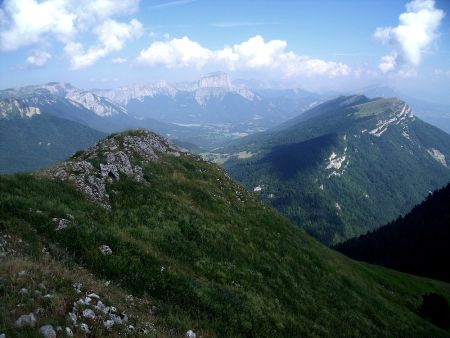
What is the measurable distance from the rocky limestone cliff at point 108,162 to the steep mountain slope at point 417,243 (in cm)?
9985

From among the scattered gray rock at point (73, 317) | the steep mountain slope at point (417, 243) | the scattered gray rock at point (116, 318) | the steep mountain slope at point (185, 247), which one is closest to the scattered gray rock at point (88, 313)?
the steep mountain slope at point (185, 247)

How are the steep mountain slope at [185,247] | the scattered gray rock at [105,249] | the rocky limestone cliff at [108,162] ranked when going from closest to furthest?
the steep mountain slope at [185,247], the scattered gray rock at [105,249], the rocky limestone cliff at [108,162]

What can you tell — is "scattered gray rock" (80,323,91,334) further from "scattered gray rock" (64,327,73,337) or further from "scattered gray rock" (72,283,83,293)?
"scattered gray rock" (72,283,83,293)

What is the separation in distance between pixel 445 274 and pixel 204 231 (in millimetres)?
102489

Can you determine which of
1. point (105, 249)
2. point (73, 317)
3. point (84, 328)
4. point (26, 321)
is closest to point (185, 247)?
point (105, 249)

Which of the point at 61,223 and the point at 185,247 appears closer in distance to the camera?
the point at 61,223

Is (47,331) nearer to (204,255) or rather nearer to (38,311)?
(38,311)

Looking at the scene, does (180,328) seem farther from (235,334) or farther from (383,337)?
(383,337)

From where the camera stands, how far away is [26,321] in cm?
1004

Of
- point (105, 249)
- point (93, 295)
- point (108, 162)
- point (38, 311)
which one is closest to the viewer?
point (38, 311)

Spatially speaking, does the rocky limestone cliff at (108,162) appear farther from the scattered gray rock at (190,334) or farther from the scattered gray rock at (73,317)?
the scattered gray rock at (73,317)

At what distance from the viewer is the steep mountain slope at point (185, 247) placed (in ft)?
59.5

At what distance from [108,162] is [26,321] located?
24805mm

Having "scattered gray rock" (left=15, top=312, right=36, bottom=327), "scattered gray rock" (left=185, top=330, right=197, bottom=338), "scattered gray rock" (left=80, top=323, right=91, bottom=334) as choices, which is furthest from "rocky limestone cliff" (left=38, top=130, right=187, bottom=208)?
"scattered gray rock" (left=15, top=312, right=36, bottom=327)
